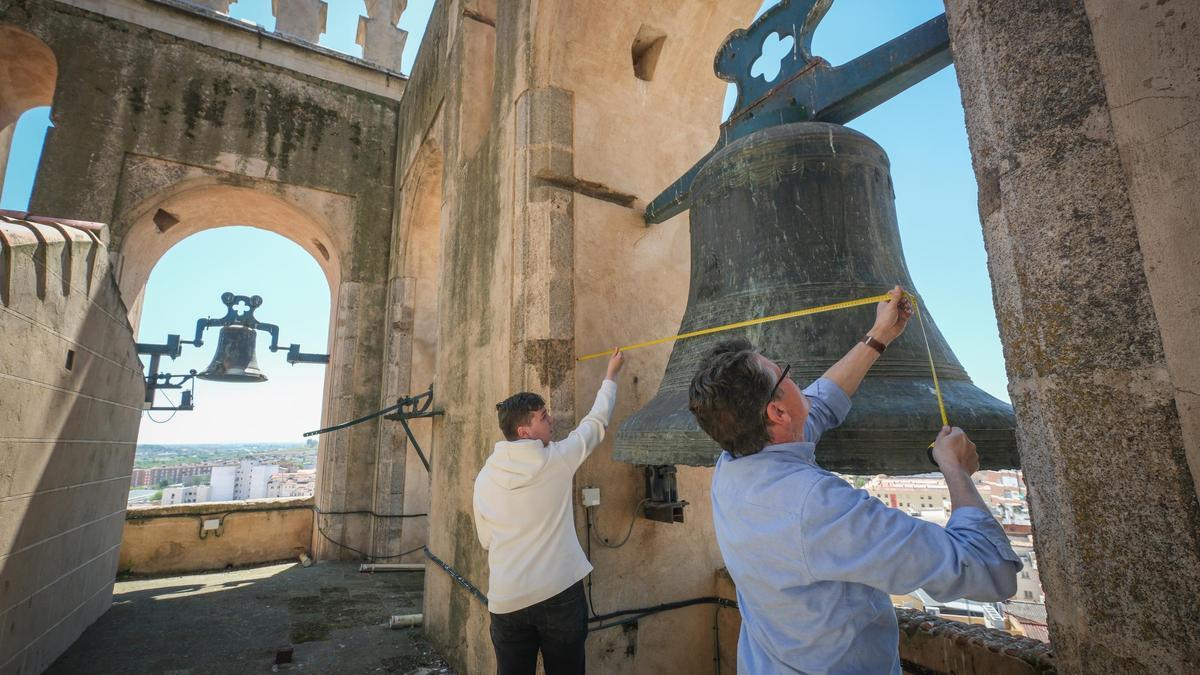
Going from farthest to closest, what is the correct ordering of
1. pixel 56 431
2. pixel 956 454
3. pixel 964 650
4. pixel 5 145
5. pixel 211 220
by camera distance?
1. pixel 211 220
2. pixel 5 145
3. pixel 56 431
4. pixel 964 650
5. pixel 956 454

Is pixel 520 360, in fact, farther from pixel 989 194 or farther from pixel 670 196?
pixel 989 194

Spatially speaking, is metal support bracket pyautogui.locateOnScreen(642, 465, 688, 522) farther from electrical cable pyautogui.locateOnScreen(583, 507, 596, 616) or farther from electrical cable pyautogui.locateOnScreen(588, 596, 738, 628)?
electrical cable pyautogui.locateOnScreen(588, 596, 738, 628)

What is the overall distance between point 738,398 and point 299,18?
9711 millimetres

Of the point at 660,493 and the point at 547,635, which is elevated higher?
the point at 660,493

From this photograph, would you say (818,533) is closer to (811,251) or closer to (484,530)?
(811,251)

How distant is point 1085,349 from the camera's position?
799 mm

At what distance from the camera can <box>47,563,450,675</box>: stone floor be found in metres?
3.53

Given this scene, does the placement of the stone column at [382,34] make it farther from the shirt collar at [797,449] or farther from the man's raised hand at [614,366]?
the shirt collar at [797,449]

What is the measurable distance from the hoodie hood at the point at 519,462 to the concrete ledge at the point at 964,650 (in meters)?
1.53

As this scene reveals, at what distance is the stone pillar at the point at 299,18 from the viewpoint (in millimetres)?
8078

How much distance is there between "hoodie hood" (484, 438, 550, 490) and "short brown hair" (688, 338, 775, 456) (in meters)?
1.12

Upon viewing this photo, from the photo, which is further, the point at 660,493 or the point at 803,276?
the point at 660,493

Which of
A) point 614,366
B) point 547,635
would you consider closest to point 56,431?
point 547,635

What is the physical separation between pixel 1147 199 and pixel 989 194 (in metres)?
0.22
